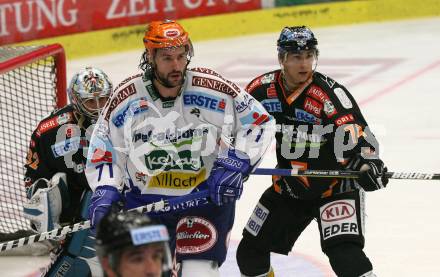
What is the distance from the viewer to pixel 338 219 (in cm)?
487

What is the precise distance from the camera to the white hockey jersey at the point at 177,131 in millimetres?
4488

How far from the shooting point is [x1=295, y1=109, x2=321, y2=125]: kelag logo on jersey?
4941 millimetres

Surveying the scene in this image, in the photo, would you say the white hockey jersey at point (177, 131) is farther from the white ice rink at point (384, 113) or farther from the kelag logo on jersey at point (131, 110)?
the white ice rink at point (384, 113)

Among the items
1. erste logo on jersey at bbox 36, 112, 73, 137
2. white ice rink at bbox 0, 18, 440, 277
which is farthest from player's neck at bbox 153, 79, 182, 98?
white ice rink at bbox 0, 18, 440, 277

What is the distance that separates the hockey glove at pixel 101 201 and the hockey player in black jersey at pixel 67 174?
0.66 m

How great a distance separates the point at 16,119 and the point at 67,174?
2952mm

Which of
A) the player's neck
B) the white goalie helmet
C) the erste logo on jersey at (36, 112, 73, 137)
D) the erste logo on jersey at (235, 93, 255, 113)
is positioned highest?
the player's neck

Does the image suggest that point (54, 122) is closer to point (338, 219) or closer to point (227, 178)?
point (227, 178)

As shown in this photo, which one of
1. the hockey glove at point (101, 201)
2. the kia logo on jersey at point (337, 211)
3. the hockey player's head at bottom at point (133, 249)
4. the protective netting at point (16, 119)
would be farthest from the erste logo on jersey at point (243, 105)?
the protective netting at point (16, 119)

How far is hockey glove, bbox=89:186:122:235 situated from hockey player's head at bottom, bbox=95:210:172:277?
122 cm

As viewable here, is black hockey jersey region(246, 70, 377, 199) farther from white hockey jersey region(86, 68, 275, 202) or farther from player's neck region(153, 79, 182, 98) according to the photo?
player's neck region(153, 79, 182, 98)

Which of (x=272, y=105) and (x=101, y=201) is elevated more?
(x=272, y=105)

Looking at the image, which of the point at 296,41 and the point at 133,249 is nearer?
the point at 133,249

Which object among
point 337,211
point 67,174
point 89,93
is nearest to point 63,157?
point 67,174
